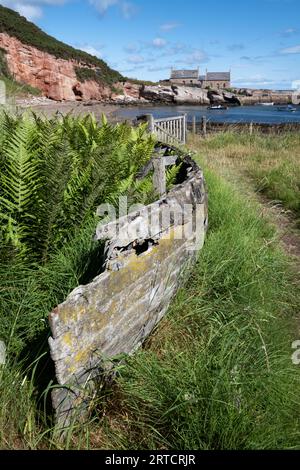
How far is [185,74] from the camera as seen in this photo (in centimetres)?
13925

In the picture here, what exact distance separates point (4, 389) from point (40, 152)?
210cm

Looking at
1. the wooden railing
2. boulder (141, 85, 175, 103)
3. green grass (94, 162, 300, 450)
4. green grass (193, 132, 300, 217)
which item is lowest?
green grass (94, 162, 300, 450)

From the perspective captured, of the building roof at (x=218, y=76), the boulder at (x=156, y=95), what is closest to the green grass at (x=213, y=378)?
the boulder at (x=156, y=95)

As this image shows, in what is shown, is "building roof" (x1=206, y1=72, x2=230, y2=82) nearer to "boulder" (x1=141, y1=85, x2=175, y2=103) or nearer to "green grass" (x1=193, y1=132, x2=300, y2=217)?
"boulder" (x1=141, y1=85, x2=175, y2=103)

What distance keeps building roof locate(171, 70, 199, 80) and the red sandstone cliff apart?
77610 millimetres

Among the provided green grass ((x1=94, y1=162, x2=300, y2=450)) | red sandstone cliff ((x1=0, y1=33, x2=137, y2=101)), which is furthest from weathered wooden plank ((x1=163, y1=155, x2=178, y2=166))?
red sandstone cliff ((x1=0, y1=33, x2=137, y2=101))

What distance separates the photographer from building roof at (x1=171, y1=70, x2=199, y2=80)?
5399 inches

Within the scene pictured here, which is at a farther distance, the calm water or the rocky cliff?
the rocky cliff

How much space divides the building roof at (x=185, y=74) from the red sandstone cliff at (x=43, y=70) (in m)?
77.6

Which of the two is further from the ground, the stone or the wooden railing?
the wooden railing

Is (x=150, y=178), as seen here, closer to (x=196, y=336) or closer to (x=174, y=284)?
(x=174, y=284)

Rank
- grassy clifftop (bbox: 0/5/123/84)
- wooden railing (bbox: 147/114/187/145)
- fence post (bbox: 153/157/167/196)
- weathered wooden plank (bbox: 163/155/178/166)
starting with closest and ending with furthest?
fence post (bbox: 153/157/167/196), weathered wooden plank (bbox: 163/155/178/166), wooden railing (bbox: 147/114/187/145), grassy clifftop (bbox: 0/5/123/84)

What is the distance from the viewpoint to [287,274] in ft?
15.2

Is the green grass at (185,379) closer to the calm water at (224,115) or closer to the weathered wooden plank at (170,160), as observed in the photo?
the weathered wooden plank at (170,160)
